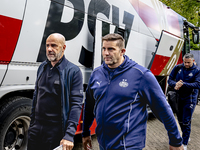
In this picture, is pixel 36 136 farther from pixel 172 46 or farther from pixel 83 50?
pixel 172 46

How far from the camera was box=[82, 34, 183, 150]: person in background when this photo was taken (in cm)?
190

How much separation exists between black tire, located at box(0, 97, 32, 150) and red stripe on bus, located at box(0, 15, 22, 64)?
1.96 ft

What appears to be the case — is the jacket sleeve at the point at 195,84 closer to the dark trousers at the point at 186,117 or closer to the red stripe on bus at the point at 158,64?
the dark trousers at the point at 186,117

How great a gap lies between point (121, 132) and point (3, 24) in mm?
1764

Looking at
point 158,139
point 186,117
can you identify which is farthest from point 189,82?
point 158,139

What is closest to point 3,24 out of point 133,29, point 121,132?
point 121,132

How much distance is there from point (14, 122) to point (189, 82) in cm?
341

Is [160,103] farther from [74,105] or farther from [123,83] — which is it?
[74,105]

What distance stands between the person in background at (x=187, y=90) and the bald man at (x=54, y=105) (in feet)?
9.12

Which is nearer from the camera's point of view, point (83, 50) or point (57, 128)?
point (57, 128)

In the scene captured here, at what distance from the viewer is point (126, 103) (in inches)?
75.0

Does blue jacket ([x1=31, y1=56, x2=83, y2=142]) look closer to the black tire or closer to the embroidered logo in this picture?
the black tire

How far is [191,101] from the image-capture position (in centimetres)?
435

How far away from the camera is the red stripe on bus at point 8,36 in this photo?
242 centimetres
